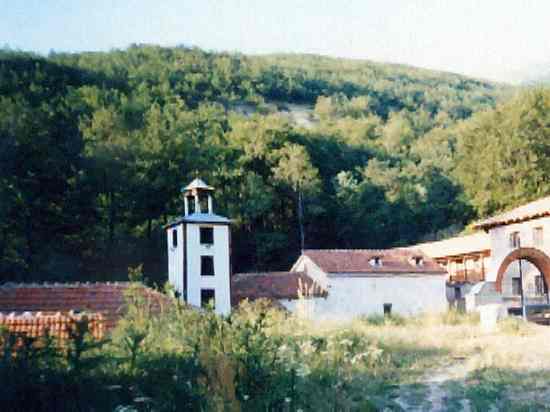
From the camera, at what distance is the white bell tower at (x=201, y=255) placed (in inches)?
1236

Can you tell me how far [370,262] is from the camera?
1393 inches

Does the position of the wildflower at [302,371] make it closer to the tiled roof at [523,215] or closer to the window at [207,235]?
the window at [207,235]

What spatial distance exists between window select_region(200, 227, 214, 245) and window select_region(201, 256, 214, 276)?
2.53 ft

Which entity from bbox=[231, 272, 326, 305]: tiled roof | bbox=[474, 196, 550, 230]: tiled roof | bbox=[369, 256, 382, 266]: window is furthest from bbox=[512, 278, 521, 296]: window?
bbox=[231, 272, 326, 305]: tiled roof

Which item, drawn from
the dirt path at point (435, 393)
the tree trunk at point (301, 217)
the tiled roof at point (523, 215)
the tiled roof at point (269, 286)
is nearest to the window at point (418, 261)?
the tiled roof at point (523, 215)

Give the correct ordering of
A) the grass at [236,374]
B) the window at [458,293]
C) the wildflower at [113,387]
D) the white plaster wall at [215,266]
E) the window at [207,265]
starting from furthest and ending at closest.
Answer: the window at [458,293] < the window at [207,265] < the white plaster wall at [215,266] < the wildflower at [113,387] < the grass at [236,374]

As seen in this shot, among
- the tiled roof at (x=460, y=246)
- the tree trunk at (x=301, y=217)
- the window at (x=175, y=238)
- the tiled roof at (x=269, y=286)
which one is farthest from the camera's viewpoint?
the tree trunk at (x=301, y=217)

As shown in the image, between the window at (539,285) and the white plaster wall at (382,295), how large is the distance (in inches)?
243

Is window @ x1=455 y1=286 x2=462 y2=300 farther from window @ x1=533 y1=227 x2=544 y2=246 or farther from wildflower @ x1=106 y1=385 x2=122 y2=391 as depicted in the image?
wildflower @ x1=106 y1=385 x2=122 y2=391

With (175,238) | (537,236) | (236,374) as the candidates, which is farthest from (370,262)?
(236,374)

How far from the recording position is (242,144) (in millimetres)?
48094

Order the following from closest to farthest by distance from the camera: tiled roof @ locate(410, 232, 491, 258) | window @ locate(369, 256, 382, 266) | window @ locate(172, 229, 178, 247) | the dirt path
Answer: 1. the dirt path
2. window @ locate(172, 229, 178, 247)
3. window @ locate(369, 256, 382, 266)
4. tiled roof @ locate(410, 232, 491, 258)

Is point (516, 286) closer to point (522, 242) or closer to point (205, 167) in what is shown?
point (522, 242)

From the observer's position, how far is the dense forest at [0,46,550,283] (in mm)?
34000
